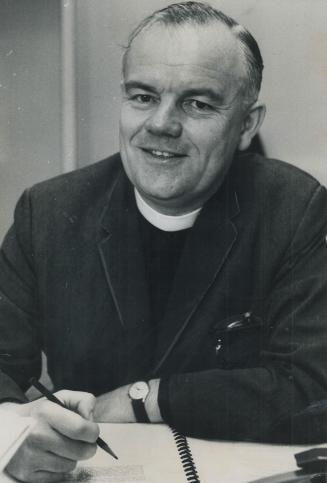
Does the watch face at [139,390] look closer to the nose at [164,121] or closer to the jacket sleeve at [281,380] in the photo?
the jacket sleeve at [281,380]

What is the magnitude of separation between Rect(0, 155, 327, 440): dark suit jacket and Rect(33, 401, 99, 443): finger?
1.49 ft

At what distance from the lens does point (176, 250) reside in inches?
57.8

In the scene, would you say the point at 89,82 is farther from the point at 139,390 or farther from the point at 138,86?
the point at 139,390

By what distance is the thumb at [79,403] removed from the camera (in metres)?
0.95

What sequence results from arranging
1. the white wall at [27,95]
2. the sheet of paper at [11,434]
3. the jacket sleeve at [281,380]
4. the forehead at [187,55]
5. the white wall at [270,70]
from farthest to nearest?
the white wall at [27,95]
the white wall at [270,70]
the forehead at [187,55]
the jacket sleeve at [281,380]
the sheet of paper at [11,434]

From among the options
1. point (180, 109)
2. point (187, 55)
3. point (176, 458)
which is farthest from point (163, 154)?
point (176, 458)

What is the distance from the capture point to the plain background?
4.83 ft

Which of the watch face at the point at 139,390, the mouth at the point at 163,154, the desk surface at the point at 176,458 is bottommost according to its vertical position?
the desk surface at the point at 176,458

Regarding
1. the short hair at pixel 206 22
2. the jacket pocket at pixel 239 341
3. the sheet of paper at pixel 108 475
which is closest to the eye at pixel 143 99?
the short hair at pixel 206 22

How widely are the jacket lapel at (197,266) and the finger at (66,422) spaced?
46 centimetres

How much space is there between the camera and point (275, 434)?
1.13m

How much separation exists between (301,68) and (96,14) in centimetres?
51

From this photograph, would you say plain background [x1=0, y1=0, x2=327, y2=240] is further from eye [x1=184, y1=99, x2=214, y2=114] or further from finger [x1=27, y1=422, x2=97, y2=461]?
finger [x1=27, y1=422, x2=97, y2=461]

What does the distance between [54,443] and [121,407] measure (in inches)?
12.6
